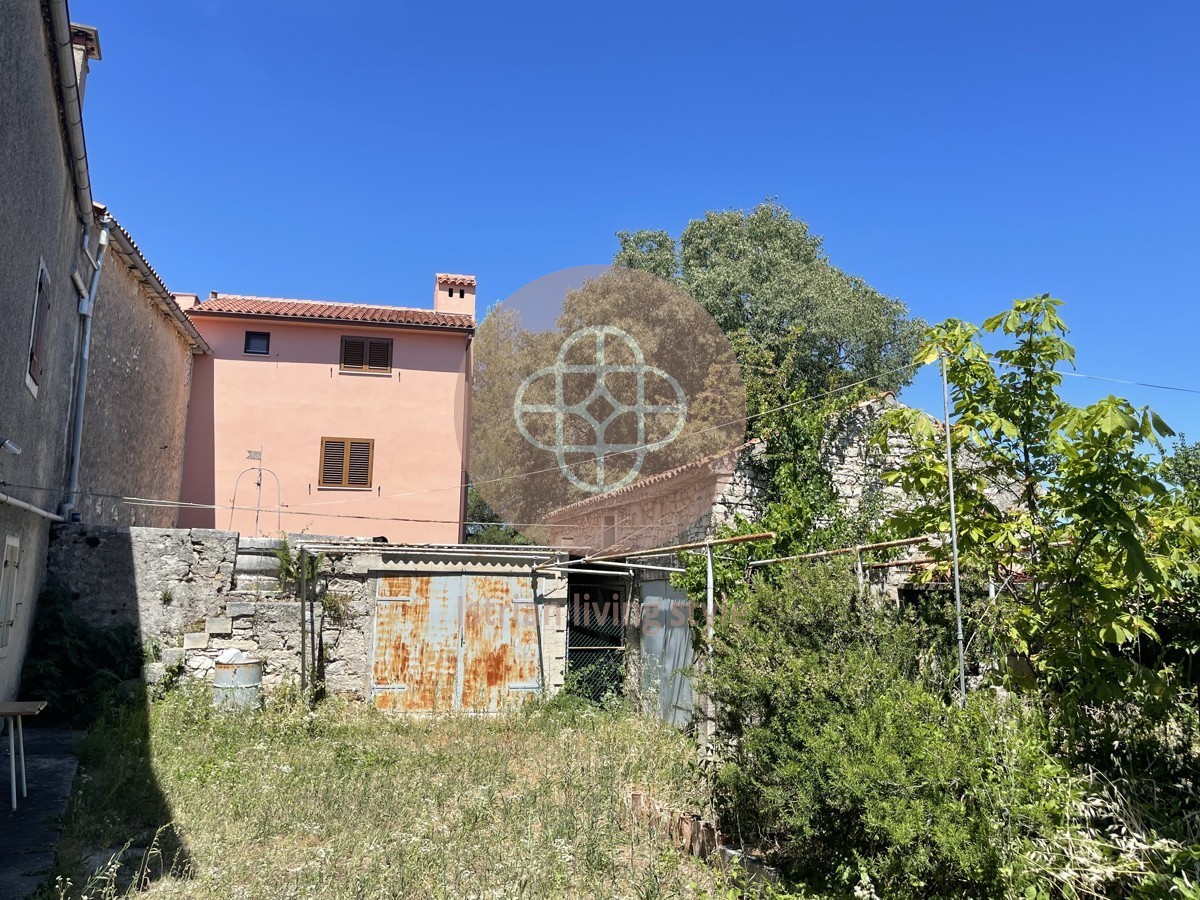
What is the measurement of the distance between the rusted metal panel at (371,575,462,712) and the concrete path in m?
3.71

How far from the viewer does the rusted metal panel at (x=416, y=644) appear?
1134cm

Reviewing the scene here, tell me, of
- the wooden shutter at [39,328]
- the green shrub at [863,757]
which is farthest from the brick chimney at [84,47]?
the green shrub at [863,757]

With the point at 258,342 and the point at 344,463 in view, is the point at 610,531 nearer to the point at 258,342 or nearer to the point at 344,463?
the point at 344,463

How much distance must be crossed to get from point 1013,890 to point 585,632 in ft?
31.3

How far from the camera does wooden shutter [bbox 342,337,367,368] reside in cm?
1794

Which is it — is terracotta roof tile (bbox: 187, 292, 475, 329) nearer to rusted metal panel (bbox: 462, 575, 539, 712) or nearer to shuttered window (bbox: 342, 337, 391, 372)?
shuttered window (bbox: 342, 337, 391, 372)

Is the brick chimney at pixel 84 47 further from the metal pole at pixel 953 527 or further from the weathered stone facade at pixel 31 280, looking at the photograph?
the metal pole at pixel 953 527

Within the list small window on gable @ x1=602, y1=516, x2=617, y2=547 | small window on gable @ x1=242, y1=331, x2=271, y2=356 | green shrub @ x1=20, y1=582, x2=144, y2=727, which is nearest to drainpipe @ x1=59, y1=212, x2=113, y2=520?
green shrub @ x1=20, y1=582, x2=144, y2=727

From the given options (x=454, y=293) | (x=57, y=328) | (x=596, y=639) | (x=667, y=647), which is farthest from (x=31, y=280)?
(x=454, y=293)

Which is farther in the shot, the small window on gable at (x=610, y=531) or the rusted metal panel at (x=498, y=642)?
the small window on gable at (x=610, y=531)

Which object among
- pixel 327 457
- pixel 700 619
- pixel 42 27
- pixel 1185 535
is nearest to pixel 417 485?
pixel 327 457

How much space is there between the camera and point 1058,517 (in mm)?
4695

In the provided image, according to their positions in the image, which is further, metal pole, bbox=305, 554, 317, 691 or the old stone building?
metal pole, bbox=305, 554, 317, 691

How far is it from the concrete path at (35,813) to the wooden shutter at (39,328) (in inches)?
139
